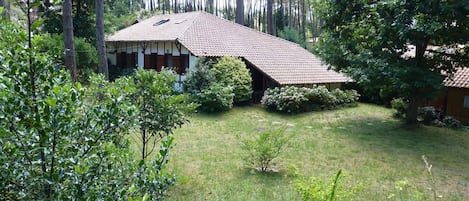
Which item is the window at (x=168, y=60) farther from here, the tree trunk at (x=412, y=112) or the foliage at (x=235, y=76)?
the tree trunk at (x=412, y=112)

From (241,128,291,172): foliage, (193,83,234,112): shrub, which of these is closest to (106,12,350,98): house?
(193,83,234,112): shrub

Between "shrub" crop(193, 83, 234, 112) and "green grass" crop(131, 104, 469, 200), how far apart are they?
18.5 inches

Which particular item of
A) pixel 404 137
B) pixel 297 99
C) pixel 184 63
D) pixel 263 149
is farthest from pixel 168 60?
pixel 263 149

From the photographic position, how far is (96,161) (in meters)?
2.24

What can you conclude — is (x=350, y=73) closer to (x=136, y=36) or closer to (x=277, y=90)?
(x=277, y=90)

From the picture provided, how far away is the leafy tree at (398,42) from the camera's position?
1038cm

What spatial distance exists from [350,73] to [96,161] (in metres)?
10.9

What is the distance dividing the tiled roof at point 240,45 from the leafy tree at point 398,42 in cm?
419

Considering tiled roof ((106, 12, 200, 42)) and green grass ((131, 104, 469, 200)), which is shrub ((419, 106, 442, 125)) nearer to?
green grass ((131, 104, 469, 200))

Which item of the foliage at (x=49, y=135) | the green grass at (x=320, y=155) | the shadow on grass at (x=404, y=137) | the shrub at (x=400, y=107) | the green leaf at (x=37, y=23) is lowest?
the shadow on grass at (x=404, y=137)

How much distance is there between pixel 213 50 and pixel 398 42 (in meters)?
8.72

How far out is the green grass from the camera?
681 centimetres

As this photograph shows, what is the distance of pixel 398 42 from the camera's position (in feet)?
37.4

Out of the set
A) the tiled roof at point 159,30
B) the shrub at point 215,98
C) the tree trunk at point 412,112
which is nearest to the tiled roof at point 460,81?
the tree trunk at point 412,112
